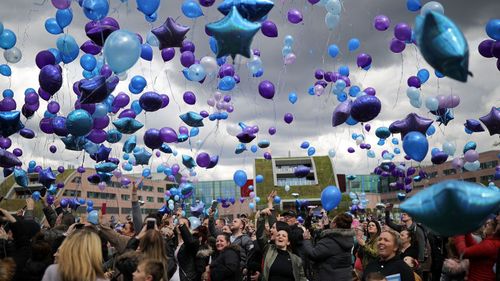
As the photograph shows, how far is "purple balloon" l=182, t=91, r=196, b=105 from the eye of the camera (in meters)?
10.8

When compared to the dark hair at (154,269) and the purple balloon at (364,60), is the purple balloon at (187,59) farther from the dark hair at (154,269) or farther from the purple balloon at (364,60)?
the dark hair at (154,269)

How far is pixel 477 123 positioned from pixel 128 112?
24.0ft

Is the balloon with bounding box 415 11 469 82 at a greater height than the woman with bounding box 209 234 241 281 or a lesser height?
greater

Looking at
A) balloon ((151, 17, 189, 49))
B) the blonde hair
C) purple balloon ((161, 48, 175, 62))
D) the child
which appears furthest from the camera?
purple balloon ((161, 48, 175, 62))

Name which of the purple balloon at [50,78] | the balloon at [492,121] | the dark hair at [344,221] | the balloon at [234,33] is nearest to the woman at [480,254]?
the dark hair at [344,221]

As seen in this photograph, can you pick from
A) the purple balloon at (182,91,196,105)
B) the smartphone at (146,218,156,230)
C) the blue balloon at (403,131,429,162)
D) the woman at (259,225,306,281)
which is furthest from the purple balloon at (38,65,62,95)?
the blue balloon at (403,131,429,162)

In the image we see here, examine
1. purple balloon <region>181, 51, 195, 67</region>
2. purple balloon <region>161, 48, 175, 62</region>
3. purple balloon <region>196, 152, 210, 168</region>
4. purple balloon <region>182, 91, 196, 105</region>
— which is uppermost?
purple balloon <region>161, 48, 175, 62</region>

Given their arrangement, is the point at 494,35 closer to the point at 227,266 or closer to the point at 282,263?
the point at 282,263

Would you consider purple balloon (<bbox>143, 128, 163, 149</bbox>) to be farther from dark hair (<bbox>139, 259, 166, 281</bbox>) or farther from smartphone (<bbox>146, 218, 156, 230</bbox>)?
dark hair (<bbox>139, 259, 166, 281</bbox>)

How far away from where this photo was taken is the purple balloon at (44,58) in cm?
829

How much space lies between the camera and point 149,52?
9.31 meters

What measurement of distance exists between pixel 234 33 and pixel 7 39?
21.3ft

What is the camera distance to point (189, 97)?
10836 mm

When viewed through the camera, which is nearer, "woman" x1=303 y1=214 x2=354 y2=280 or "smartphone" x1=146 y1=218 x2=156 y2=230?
"smartphone" x1=146 y1=218 x2=156 y2=230
